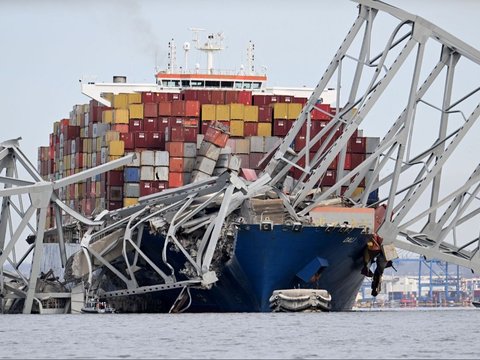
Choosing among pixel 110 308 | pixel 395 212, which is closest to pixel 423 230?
pixel 395 212

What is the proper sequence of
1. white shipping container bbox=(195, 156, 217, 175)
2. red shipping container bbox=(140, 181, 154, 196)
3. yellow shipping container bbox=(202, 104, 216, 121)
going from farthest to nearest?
yellow shipping container bbox=(202, 104, 216, 121), red shipping container bbox=(140, 181, 154, 196), white shipping container bbox=(195, 156, 217, 175)

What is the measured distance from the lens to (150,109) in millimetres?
84750

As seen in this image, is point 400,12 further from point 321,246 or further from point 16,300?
point 16,300

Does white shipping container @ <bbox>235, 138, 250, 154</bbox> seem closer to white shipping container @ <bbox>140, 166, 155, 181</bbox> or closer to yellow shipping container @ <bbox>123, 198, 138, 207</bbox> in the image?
white shipping container @ <bbox>140, 166, 155, 181</bbox>

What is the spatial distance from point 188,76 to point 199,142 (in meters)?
16.6

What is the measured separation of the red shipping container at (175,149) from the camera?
8050cm

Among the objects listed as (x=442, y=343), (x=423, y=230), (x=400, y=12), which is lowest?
(x=442, y=343)

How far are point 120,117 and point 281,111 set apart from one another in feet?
25.8

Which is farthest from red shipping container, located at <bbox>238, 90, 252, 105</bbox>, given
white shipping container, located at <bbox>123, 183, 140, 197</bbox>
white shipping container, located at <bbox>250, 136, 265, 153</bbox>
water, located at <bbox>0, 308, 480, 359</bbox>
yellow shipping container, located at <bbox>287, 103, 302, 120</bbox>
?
water, located at <bbox>0, 308, 480, 359</bbox>

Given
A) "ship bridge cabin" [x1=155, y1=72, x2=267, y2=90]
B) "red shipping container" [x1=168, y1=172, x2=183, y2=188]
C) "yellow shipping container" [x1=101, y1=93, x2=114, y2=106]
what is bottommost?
"red shipping container" [x1=168, y1=172, x2=183, y2=188]

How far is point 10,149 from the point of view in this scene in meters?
69.1

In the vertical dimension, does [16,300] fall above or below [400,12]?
below

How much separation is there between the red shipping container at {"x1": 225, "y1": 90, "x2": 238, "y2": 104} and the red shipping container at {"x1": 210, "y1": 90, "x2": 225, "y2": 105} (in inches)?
7.9

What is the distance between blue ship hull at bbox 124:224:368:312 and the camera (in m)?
66.9
